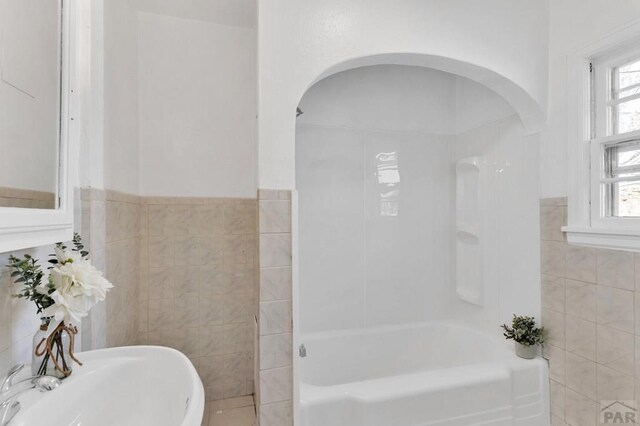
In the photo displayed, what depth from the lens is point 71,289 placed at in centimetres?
90

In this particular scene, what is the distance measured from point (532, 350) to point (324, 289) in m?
1.39

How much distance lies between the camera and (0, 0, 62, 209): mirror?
0.79 metres

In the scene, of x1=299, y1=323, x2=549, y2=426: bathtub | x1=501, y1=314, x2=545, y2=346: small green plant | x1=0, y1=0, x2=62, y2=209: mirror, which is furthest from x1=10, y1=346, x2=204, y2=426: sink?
x1=501, y1=314, x2=545, y2=346: small green plant

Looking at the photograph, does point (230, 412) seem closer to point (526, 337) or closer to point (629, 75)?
point (526, 337)

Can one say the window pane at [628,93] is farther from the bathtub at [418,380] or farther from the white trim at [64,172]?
the white trim at [64,172]

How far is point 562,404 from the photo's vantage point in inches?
70.9

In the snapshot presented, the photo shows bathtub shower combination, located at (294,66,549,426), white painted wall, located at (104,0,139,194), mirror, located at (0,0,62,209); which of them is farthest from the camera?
bathtub shower combination, located at (294,66,549,426)

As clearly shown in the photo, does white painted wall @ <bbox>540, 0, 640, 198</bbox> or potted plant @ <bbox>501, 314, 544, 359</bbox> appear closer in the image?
white painted wall @ <bbox>540, 0, 640, 198</bbox>

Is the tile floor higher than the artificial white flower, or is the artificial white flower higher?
the artificial white flower

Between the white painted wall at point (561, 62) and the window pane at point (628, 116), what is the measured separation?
0.73 ft

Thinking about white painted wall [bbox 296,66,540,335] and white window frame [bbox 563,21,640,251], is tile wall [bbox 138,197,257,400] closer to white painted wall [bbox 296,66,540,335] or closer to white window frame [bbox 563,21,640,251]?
white painted wall [bbox 296,66,540,335]

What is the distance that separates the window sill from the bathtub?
769mm

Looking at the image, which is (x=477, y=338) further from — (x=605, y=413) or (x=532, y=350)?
(x=605, y=413)

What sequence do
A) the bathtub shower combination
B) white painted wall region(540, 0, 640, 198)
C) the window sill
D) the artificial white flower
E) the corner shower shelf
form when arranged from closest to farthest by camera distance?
the artificial white flower < the window sill < white painted wall region(540, 0, 640, 198) < the bathtub shower combination < the corner shower shelf
